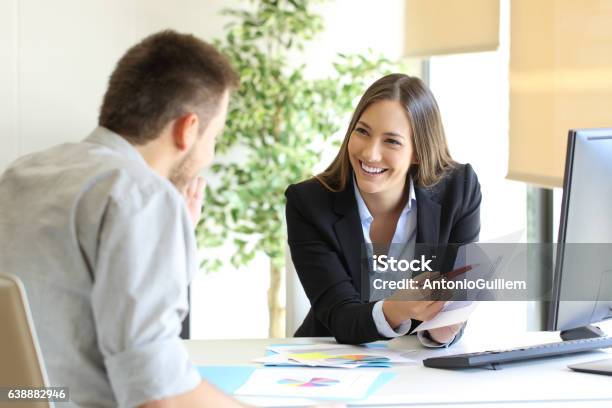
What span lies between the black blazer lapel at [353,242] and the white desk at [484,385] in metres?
0.36

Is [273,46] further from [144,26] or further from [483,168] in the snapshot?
[483,168]

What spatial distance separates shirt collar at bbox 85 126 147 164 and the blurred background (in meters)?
2.26

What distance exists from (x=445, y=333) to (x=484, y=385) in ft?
1.26

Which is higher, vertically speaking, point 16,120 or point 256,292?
point 16,120

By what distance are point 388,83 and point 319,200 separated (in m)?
0.40

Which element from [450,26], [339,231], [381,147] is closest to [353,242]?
[339,231]

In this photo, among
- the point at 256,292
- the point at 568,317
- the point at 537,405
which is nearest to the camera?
the point at 537,405

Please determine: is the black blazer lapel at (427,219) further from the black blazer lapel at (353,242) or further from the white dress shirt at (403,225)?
the black blazer lapel at (353,242)

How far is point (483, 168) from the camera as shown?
Result: 14.3 ft

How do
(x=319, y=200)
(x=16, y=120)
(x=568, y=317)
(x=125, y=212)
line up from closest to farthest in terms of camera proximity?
(x=125, y=212) → (x=568, y=317) → (x=319, y=200) → (x=16, y=120)

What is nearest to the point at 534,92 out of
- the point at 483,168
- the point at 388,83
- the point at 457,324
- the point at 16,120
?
the point at 483,168

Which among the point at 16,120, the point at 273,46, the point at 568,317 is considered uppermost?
the point at 273,46

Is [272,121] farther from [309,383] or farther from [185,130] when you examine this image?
[185,130]

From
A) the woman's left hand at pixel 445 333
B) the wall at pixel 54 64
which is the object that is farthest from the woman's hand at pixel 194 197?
the wall at pixel 54 64
